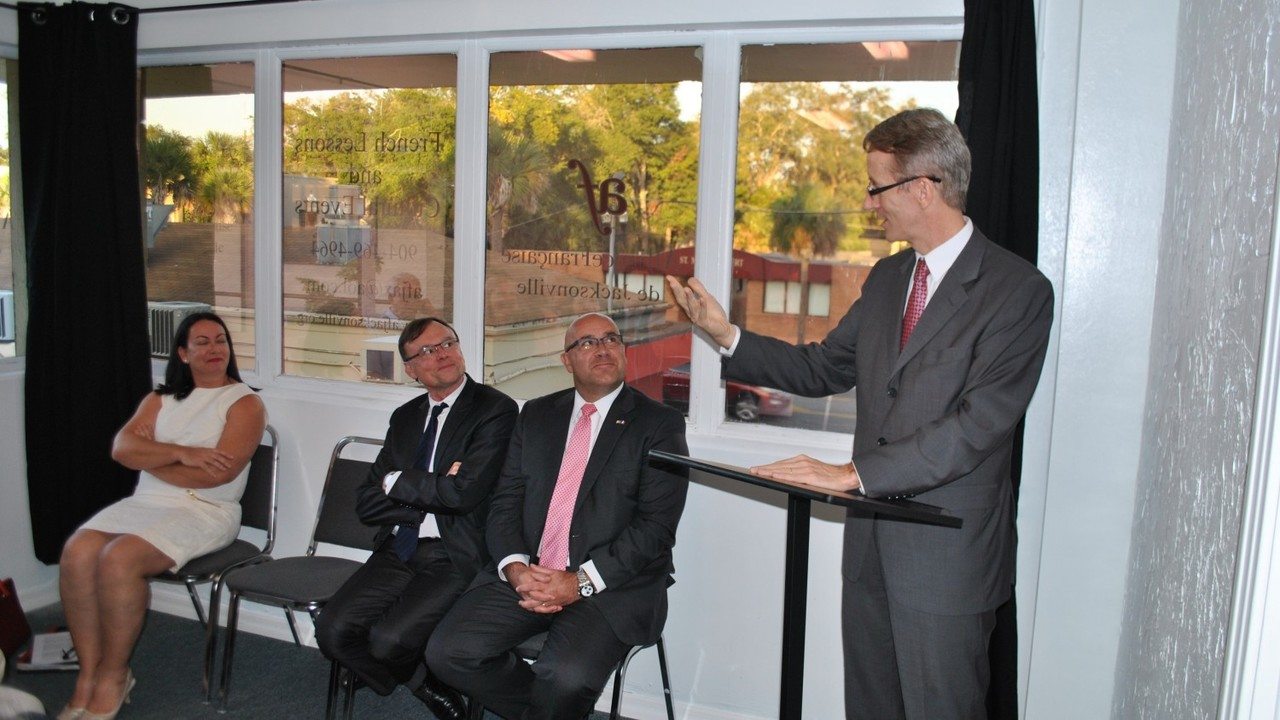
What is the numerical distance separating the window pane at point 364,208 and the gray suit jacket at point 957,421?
2280 mm

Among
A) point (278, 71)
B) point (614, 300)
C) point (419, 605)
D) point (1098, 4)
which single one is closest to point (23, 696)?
point (419, 605)

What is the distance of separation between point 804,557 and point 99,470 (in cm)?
376

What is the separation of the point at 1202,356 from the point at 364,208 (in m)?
3.23

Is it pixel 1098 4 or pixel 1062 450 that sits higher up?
pixel 1098 4

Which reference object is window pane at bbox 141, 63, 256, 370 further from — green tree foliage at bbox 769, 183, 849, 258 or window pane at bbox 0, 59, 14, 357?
green tree foliage at bbox 769, 183, 849, 258

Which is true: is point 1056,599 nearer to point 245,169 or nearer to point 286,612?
point 286,612

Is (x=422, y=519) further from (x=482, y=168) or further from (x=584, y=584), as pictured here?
(x=482, y=168)

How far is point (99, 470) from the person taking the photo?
425cm

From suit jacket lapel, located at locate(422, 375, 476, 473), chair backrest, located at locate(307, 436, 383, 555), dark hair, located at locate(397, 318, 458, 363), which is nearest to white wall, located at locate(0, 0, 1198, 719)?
suit jacket lapel, located at locate(422, 375, 476, 473)

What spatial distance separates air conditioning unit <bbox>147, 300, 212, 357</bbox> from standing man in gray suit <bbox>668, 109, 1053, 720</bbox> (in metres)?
3.23

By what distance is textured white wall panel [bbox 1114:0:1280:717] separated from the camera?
1.67m

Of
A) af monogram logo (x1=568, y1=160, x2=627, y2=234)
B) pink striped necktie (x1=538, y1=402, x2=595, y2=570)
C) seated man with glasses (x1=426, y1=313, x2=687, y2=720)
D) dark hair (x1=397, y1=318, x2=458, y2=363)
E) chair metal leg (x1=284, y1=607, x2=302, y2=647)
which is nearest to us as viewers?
seated man with glasses (x1=426, y1=313, x2=687, y2=720)

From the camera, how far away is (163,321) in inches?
180

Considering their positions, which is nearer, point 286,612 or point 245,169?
point 286,612
